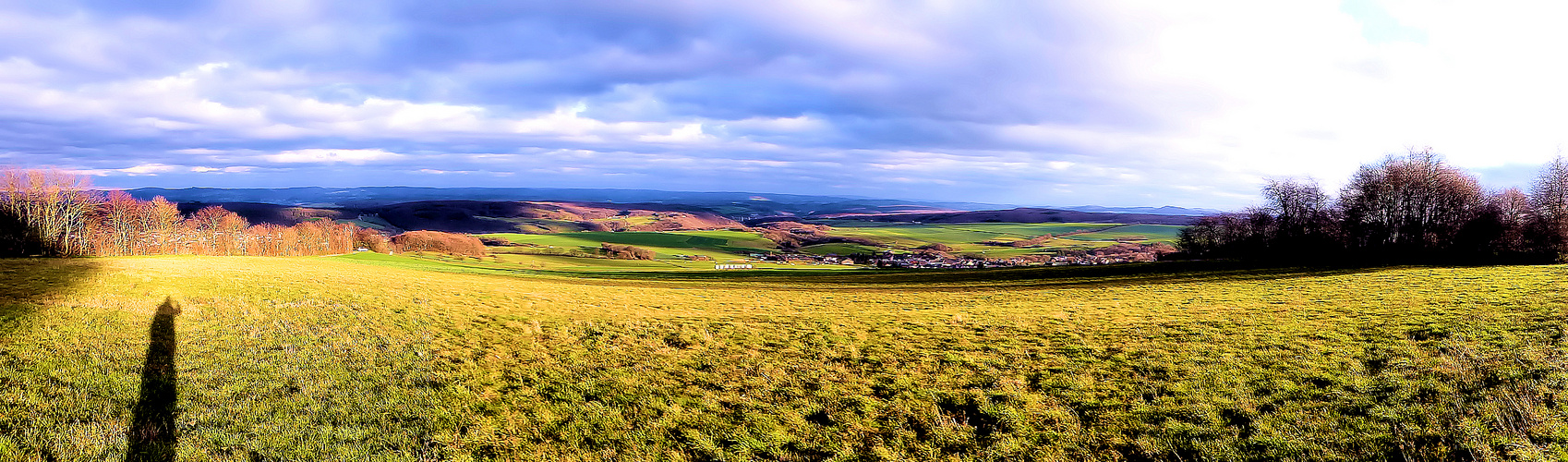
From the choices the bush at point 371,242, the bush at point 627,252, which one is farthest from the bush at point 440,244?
the bush at point 627,252

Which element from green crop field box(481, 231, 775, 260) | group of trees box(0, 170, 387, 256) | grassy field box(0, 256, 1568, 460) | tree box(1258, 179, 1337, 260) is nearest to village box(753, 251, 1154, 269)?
green crop field box(481, 231, 775, 260)

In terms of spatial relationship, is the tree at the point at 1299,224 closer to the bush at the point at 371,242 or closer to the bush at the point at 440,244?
the bush at the point at 440,244

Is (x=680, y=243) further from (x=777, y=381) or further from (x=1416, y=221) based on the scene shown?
(x=777, y=381)

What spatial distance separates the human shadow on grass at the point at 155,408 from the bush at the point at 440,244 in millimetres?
101890

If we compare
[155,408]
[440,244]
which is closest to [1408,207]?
[155,408]

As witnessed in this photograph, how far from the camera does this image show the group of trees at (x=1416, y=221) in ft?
123

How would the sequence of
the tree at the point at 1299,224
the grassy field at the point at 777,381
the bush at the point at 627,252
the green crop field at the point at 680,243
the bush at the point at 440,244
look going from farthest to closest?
the green crop field at the point at 680,243 → the bush at the point at 627,252 → the bush at the point at 440,244 → the tree at the point at 1299,224 → the grassy field at the point at 777,381

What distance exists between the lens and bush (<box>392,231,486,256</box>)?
110m

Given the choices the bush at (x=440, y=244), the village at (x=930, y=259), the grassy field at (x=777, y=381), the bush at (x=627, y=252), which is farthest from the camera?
the bush at (x=627, y=252)

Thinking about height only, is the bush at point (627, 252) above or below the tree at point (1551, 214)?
below

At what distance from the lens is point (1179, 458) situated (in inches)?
295

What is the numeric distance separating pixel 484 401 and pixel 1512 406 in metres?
15.3

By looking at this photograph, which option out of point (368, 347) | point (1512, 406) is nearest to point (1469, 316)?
point (1512, 406)

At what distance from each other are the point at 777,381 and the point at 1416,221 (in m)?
59.8
